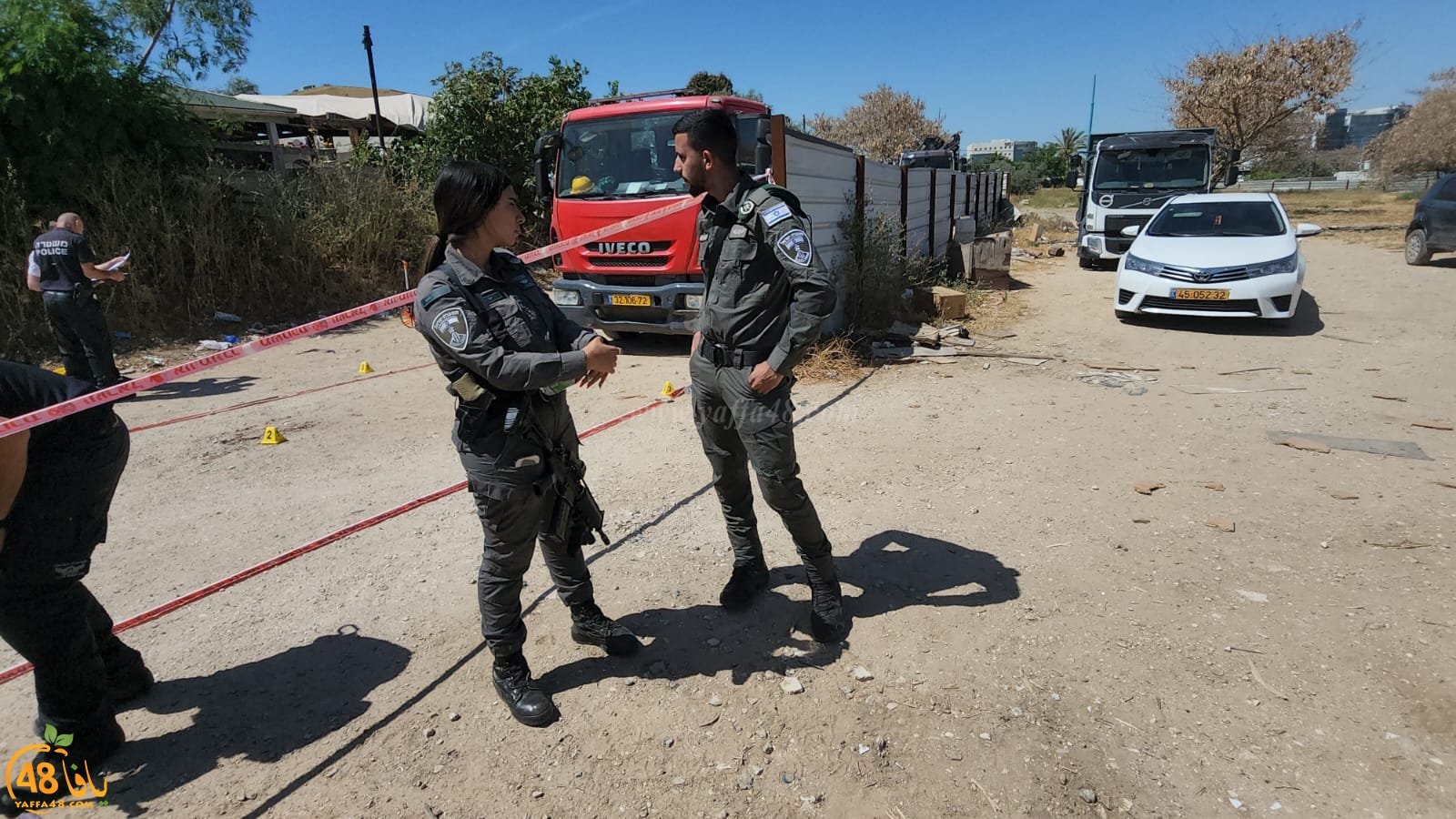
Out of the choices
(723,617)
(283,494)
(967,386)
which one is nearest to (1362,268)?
(967,386)

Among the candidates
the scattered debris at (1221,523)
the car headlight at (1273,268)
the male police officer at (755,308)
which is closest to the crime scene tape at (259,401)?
the male police officer at (755,308)

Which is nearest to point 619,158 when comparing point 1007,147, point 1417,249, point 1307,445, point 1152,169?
point 1307,445

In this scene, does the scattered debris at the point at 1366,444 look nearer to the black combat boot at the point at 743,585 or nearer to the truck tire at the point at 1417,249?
the black combat boot at the point at 743,585

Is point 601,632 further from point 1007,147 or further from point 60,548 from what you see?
point 1007,147

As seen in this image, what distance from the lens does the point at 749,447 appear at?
8.68 ft

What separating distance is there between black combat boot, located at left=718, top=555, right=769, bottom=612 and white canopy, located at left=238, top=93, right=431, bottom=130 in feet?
60.6

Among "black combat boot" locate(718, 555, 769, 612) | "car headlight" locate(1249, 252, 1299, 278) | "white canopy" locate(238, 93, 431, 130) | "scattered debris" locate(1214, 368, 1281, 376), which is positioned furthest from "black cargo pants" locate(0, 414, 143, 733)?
"white canopy" locate(238, 93, 431, 130)

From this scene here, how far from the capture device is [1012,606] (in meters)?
3.02

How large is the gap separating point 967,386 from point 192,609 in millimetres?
5481

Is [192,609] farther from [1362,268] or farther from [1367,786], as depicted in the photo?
[1362,268]

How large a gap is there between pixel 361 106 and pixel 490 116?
7.24 m

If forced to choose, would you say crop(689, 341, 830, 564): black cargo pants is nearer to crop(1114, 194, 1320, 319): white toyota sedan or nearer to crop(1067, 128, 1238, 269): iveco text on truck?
crop(1114, 194, 1320, 319): white toyota sedan

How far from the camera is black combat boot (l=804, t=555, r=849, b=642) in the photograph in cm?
282

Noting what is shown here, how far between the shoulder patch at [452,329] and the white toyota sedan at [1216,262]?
819 centimetres
